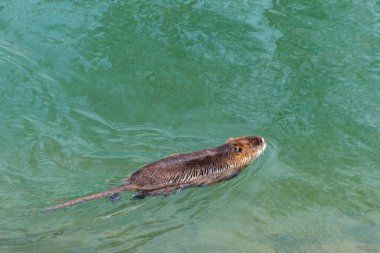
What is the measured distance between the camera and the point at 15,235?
454 cm

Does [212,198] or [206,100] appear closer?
[212,198]

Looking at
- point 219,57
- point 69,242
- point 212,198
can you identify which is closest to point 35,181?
point 69,242

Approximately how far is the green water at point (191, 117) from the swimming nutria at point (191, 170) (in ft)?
0.40

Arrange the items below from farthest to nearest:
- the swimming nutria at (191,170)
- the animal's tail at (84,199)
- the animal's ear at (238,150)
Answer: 1. the animal's ear at (238,150)
2. the swimming nutria at (191,170)
3. the animal's tail at (84,199)

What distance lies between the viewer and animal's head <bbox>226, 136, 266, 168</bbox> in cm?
535

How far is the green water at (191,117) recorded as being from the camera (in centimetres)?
A: 471

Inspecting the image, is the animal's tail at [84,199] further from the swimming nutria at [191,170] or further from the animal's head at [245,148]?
the animal's head at [245,148]

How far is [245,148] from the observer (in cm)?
539

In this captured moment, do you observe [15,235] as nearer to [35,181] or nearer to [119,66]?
[35,181]

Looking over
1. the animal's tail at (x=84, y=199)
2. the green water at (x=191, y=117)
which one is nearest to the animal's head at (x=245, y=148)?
the green water at (x=191, y=117)

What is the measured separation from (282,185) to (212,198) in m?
0.66

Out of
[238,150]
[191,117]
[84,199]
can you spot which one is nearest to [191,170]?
[238,150]

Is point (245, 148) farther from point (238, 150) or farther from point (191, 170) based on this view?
point (191, 170)

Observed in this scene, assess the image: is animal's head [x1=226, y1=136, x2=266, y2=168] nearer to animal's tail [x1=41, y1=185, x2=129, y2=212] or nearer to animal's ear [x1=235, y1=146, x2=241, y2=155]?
animal's ear [x1=235, y1=146, x2=241, y2=155]
